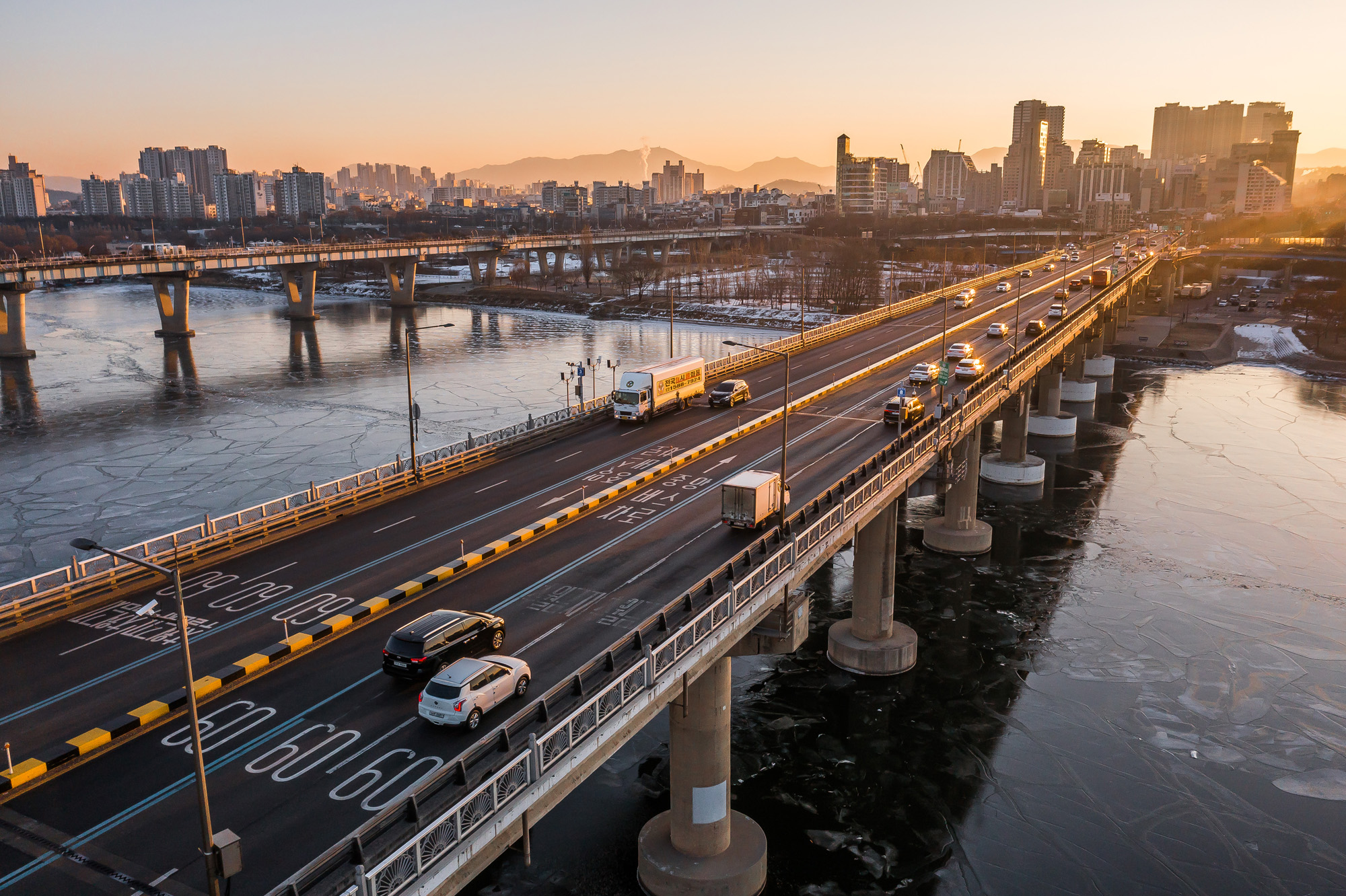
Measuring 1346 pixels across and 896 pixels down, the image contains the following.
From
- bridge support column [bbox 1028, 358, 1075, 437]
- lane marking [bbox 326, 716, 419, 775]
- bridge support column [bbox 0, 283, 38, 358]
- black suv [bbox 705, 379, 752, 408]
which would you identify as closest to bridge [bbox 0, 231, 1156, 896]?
lane marking [bbox 326, 716, 419, 775]

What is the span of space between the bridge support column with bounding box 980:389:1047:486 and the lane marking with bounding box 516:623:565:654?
49.6m

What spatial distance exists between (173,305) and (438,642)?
124 metres

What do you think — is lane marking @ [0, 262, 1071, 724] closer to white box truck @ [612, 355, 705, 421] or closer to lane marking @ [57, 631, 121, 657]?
white box truck @ [612, 355, 705, 421]

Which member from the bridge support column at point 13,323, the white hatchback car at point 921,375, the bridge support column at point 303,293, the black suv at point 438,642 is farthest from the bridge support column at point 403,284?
the black suv at point 438,642

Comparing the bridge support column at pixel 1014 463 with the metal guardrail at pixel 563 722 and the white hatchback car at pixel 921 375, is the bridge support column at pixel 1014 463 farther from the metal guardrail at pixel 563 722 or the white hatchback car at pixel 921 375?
the metal guardrail at pixel 563 722

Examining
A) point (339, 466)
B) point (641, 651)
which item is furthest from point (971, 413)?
point (339, 466)

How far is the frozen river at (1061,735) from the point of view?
2897cm

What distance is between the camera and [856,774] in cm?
3384

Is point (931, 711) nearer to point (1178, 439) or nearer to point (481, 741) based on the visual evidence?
point (481, 741)

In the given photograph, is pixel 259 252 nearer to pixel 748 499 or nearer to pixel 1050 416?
pixel 1050 416

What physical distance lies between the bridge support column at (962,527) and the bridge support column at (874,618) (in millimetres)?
14342

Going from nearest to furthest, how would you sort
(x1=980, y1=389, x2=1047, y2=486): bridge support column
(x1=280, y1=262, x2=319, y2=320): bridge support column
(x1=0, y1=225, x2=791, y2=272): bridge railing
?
(x1=980, y1=389, x2=1047, y2=486): bridge support column
(x1=0, y1=225, x2=791, y2=272): bridge railing
(x1=280, y1=262, x2=319, y2=320): bridge support column

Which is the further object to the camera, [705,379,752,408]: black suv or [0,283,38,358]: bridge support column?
[0,283,38,358]: bridge support column

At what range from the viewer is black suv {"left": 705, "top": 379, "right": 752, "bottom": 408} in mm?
53875
